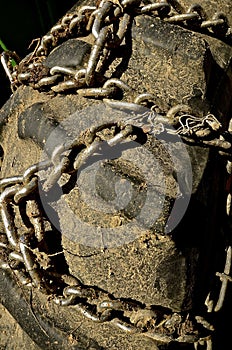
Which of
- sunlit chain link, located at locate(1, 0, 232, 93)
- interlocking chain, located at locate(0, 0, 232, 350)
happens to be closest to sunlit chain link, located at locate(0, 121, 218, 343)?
interlocking chain, located at locate(0, 0, 232, 350)

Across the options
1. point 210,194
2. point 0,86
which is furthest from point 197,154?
point 0,86

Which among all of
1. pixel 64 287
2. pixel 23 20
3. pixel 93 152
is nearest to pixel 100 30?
pixel 93 152

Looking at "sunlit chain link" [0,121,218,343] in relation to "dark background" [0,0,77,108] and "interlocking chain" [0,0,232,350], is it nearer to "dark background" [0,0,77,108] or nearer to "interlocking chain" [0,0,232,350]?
"interlocking chain" [0,0,232,350]

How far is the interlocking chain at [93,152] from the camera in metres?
1.06

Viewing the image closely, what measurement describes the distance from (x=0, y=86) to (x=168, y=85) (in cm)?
102

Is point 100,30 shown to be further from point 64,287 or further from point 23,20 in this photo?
point 23,20

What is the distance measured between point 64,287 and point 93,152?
277mm

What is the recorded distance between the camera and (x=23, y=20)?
1.90 metres

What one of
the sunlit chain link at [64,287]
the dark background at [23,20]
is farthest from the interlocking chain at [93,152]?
the dark background at [23,20]

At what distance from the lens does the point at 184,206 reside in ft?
3.51

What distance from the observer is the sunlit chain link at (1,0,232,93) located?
1.11 meters

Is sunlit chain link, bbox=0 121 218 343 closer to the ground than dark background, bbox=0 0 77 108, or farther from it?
closer to the ground

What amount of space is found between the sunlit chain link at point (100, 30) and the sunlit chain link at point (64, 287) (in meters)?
0.12

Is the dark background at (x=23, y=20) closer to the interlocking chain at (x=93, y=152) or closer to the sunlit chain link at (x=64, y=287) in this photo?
the interlocking chain at (x=93, y=152)
